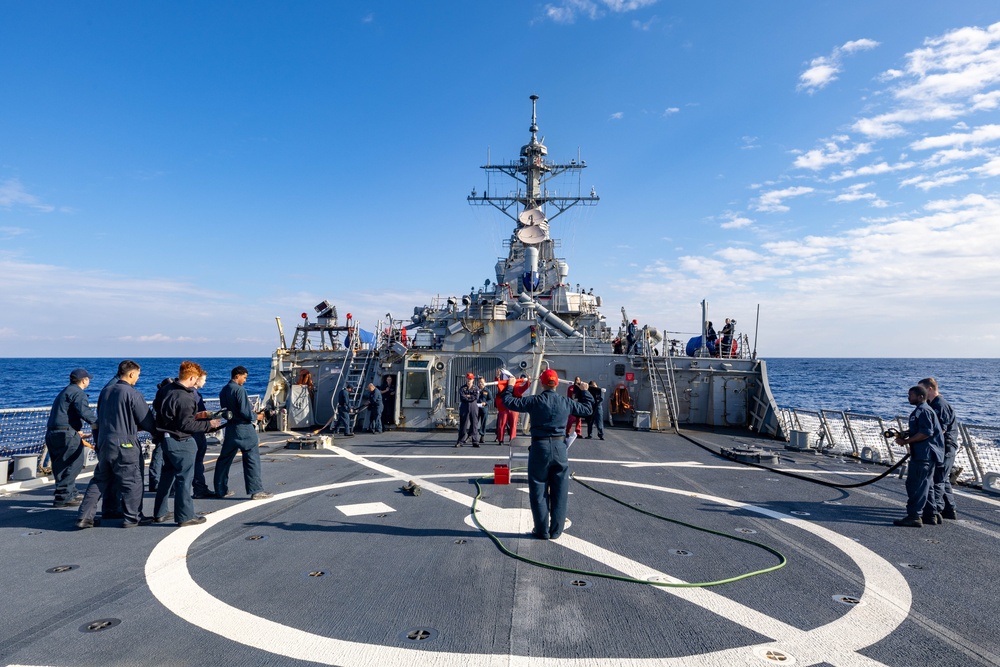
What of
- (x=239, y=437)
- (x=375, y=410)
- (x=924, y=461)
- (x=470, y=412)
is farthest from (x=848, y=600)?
(x=375, y=410)

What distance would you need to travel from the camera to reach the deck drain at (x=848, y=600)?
4.44 metres

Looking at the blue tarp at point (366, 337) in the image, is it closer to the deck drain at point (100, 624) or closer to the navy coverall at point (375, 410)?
the navy coverall at point (375, 410)

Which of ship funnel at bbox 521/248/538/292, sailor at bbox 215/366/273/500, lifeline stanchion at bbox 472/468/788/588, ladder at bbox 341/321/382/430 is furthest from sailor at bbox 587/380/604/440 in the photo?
ship funnel at bbox 521/248/538/292

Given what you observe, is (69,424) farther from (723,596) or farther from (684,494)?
(684,494)

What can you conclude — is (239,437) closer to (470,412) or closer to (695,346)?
(470,412)

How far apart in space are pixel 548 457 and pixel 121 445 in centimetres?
485

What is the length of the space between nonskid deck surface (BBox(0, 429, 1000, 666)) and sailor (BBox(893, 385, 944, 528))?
0.67 feet

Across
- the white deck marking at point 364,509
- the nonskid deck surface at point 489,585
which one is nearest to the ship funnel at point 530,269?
the nonskid deck surface at point 489,585

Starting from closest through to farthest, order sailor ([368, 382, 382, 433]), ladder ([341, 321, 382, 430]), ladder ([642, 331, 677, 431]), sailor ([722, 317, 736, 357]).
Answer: sailor ([368, 382, 382, 433]), ladder ([642, 331, 677, 431]), ladder ([341, 321, 382, 430]), sailor ([722, 317, 736, 357])

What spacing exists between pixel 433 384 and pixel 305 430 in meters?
4.19

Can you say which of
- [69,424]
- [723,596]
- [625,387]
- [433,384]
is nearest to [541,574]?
[723,596]

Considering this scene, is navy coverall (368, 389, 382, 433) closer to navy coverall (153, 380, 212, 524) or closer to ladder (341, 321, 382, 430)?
ladder (341, 321, 382, 430)

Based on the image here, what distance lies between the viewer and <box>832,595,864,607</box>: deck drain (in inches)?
175

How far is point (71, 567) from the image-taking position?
16.4 feet
